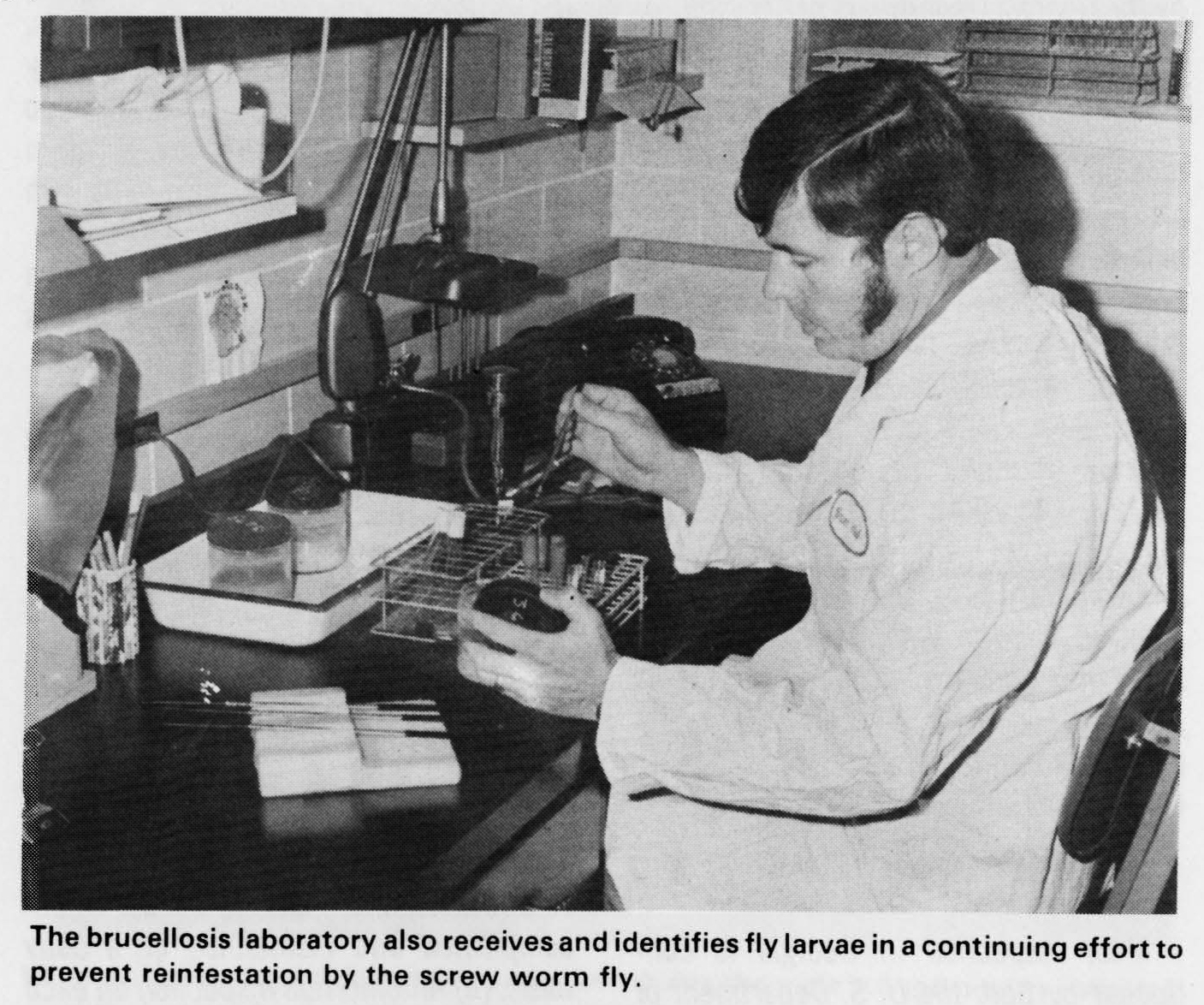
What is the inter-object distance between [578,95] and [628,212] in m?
0.75

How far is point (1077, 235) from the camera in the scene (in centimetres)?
273

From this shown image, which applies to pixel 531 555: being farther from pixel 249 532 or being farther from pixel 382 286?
pixel 382 286

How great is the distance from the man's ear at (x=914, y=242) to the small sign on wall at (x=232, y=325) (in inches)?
37.3

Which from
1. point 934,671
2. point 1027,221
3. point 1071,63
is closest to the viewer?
point 934,671

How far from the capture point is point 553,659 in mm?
1367

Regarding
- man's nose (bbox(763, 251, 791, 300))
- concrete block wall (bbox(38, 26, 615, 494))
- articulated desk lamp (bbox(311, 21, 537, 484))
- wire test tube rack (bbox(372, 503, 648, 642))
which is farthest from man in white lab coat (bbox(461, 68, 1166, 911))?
concrete block wall (bbox(38, 26, 615, 494))

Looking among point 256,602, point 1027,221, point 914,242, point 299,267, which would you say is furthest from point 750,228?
point 256,602

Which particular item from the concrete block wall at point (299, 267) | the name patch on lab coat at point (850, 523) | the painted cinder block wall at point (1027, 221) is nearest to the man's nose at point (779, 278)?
the name patch on lab coat at point (850, 523)

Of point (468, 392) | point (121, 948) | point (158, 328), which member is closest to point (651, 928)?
point (121, 948)

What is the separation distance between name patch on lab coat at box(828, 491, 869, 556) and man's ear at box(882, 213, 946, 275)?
24 cm

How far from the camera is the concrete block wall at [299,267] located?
177 centimetres

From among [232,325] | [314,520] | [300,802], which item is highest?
[232,325]

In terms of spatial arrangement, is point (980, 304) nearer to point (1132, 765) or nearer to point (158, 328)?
point (1132, 765)

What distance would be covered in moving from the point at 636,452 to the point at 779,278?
0.42 meters
